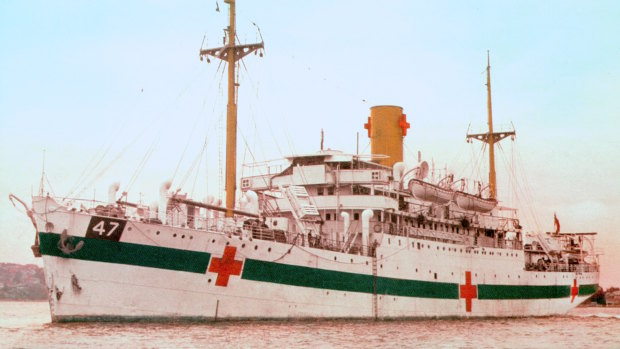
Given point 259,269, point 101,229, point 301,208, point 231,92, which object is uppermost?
point 231,92

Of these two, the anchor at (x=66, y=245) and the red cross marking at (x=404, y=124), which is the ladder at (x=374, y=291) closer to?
the red cross marking at (x=404, y=124)

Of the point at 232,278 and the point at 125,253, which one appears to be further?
the point at 232,278

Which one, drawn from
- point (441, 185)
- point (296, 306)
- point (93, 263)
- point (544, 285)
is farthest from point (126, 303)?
point (544, 285)

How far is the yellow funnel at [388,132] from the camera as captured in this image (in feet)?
110

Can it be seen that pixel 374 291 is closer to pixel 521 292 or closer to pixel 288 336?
pixel 288 336

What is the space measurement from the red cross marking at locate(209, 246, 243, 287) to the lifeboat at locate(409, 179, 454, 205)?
11.2 m

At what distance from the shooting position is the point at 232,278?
71.6 feet

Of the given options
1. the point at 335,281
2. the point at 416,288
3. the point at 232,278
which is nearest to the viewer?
the point at 232,278

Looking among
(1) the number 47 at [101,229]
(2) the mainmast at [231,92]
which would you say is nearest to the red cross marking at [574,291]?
(2) the mainmast at [231,92]

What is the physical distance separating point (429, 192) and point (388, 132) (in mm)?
3817

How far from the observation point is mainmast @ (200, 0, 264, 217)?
25.7 m

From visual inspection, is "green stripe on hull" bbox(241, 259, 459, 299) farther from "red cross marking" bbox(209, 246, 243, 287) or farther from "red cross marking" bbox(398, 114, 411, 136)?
"red cross marking" bbox(398, 114, 411, 136)

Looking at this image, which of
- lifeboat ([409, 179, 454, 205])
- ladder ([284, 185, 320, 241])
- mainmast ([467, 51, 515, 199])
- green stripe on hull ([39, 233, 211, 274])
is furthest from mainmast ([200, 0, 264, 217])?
mainmast ([467, 51, 515, 199])

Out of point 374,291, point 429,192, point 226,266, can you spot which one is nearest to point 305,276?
point 226,266
